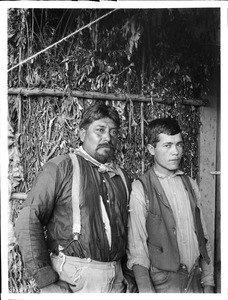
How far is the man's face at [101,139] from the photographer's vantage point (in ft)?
7.66

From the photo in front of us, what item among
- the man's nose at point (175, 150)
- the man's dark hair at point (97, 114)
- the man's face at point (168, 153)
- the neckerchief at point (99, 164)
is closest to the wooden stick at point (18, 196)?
the neckerchief at point (99, 164)

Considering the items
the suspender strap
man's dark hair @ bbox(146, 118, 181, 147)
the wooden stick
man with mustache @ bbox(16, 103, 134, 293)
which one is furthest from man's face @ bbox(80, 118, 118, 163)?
the wooden stick

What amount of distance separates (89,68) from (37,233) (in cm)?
104

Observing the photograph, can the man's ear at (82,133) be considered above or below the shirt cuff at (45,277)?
above

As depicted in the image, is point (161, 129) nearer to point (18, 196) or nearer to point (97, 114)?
point (97, 114)

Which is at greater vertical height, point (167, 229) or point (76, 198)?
point (76, 198)

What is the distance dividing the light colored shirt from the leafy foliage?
393 mm

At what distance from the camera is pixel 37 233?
6.97ft

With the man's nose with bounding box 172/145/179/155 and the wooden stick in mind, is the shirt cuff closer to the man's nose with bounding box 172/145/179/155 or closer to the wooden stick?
the wooden stick

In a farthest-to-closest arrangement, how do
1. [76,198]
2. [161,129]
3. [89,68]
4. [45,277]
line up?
→ 1. [89,68]
2. [161,129]
3. [76,198]
4. [45,277]

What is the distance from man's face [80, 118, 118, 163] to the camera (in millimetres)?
2334

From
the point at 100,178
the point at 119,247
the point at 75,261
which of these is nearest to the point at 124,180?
the point at 100,178

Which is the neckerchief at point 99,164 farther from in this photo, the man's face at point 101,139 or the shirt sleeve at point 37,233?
the shirt sleeve at point 37,233

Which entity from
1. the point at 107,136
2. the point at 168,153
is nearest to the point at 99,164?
the point at 107,136
